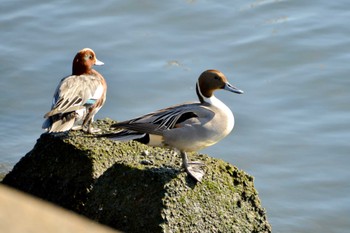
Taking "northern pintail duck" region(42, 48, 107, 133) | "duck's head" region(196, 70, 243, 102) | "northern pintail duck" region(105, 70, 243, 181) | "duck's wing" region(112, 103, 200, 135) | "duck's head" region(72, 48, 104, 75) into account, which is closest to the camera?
"northern pintail duck" region(105, 70, 243, 181)

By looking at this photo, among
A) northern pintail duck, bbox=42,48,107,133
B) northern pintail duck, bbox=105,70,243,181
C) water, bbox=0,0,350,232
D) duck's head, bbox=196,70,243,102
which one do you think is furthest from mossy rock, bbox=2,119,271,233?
water, bbox=0,0,350,232

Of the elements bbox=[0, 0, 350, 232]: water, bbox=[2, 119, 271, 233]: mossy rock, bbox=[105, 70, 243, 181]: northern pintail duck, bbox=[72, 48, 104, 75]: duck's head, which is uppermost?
bbox=[0, 0, 350, 232]: water

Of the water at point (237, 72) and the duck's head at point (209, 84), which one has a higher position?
the water at point (237, 72)

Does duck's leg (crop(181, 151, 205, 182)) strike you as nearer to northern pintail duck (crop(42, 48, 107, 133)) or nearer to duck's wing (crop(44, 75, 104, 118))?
northern pintail duck (crop(42, 48, 107, 133))

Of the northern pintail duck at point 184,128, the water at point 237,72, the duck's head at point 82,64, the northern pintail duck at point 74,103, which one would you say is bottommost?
the northern pintail duck at point 184,128

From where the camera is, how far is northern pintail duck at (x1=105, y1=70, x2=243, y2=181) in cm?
521

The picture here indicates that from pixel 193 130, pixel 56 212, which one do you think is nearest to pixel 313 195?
pixel 193 130

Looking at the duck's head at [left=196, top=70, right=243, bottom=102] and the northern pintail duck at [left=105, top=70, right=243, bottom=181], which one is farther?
the duck's head at [left=196, top=70, right=243, bottom=102]

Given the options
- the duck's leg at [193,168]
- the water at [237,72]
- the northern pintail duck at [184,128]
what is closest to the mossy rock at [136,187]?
the duck's leg at [193,168]

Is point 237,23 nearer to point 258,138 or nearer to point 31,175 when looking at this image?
point 258,138

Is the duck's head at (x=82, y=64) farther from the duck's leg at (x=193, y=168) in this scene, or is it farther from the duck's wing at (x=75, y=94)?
the duck's leg at (x=193, y=168)

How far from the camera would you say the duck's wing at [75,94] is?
260 inches

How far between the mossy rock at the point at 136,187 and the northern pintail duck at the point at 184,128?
0.14 meters

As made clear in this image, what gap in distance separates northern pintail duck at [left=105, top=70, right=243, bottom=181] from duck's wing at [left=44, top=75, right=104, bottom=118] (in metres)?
1.29
